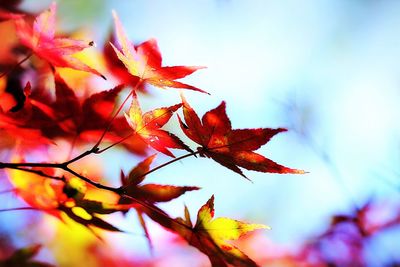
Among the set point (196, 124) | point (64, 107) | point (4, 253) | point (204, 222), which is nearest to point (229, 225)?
point (204, 222)

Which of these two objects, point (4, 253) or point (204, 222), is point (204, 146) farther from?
point (4, 253)

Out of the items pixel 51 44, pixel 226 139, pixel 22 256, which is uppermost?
pixel 226 139

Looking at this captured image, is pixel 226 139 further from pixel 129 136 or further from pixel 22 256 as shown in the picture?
pixel 22 256

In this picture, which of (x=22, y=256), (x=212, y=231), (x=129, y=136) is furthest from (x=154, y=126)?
(x=22, y=256)

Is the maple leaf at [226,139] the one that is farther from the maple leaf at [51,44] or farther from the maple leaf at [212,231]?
the maple leaf at [51,44]

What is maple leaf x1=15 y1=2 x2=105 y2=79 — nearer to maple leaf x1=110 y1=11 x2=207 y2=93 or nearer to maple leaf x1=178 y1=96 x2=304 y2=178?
maple leaf x1=110 y1=11 x2=207 y2=93

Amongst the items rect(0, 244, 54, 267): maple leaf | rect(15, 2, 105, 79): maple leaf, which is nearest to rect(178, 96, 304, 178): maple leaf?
rect(15, 2, 105, 79): maple leaf
